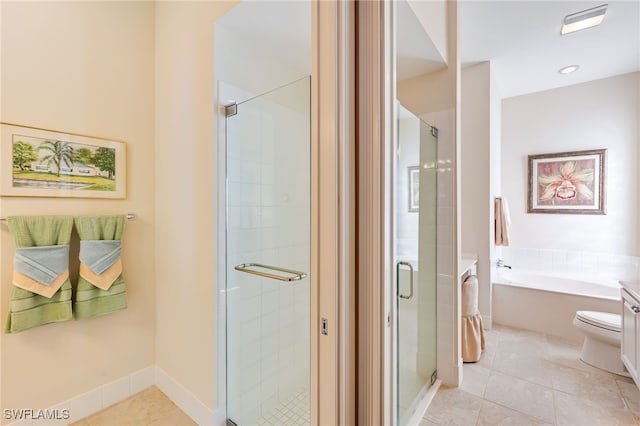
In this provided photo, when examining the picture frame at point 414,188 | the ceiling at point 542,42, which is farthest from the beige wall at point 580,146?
the picture frame at point 414,188

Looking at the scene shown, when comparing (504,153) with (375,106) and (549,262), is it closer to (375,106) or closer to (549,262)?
(549,262)

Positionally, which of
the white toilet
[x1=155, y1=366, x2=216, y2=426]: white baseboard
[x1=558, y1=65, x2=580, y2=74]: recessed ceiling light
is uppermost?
[x1=558, y1=65, x2=580, y2=74]: recessed ceiling light

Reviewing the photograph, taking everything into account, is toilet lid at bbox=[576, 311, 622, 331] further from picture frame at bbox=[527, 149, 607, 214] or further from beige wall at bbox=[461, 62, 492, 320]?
picture frame at bbox=[527, 149, 607, 214]

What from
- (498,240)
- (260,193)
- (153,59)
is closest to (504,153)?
(498,240)

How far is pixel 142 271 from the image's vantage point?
1.86 m

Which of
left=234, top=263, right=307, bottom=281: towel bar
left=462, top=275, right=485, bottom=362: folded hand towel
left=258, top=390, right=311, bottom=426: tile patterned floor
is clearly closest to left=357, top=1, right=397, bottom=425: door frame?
left=258, top=390, right=311, bottom=426: tile patterned floor

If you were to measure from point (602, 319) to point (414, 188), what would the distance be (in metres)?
1.88

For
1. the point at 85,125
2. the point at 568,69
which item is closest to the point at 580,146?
the point at 568,69

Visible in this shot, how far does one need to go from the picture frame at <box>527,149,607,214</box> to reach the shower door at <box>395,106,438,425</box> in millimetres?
2100

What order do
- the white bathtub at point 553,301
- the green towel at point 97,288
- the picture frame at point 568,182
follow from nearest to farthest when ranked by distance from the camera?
the green towel at point 97,288 < the white bathtub at point 553,301 < the picture frame at point 568,182

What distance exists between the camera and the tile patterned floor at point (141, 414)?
1.55 meters

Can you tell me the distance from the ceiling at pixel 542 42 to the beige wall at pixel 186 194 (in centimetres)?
122

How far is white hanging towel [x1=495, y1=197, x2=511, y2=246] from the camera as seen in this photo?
2.87 m

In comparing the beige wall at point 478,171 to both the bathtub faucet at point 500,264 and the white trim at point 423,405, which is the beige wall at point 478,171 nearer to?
the bathtub faucet at point 500,264
